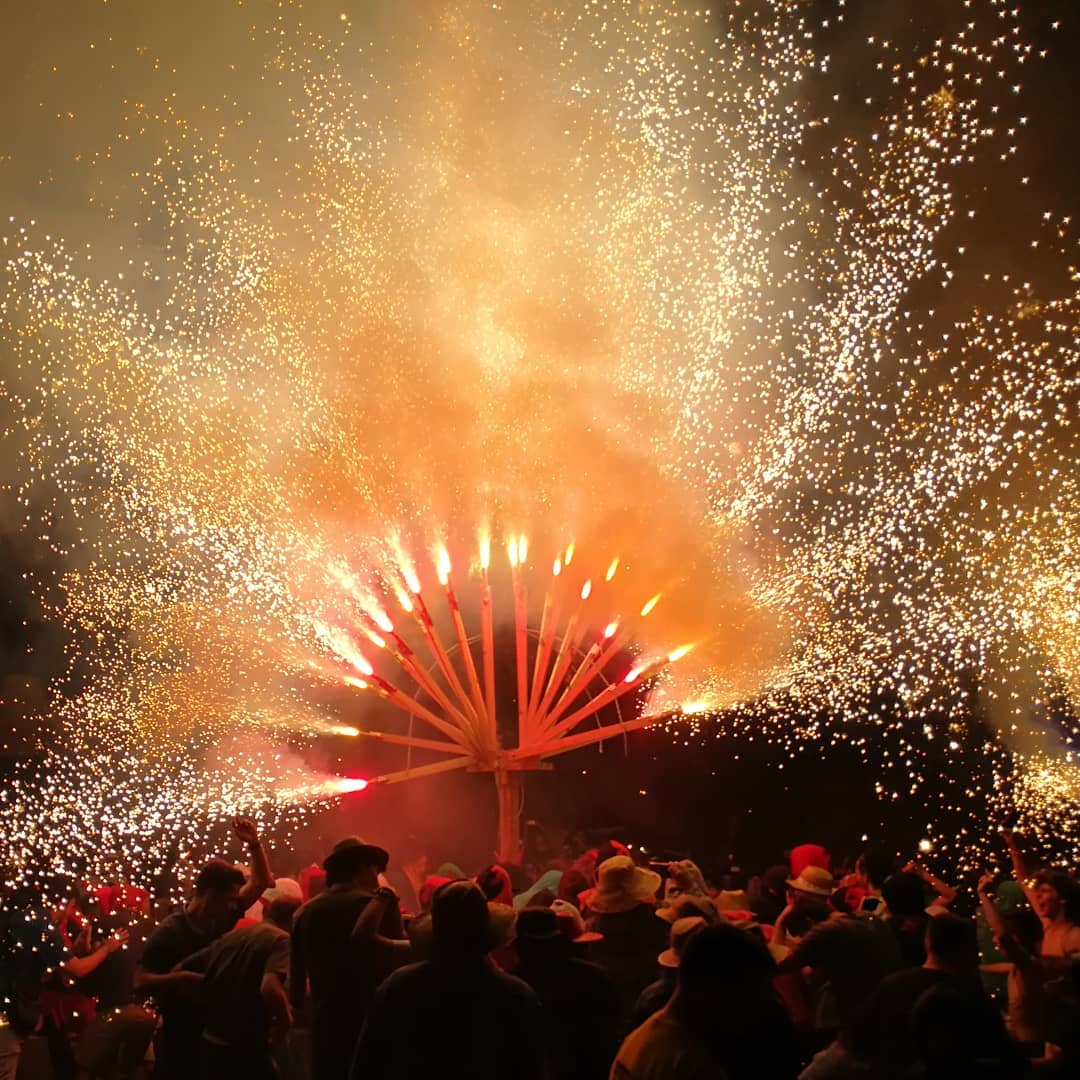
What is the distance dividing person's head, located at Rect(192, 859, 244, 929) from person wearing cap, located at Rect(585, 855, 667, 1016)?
5.22ft

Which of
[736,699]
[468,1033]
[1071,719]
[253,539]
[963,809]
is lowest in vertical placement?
[468,1033]

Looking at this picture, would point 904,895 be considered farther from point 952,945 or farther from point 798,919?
point 952,945

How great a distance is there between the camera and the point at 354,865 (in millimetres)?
4332

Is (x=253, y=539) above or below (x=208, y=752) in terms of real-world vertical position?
above

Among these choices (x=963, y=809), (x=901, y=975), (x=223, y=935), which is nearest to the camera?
(x=901, y=975)

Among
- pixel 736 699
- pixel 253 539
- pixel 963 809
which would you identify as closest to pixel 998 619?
pixel 963 809

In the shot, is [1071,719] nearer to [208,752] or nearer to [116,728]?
[208,752]

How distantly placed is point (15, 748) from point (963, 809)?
1066 cm

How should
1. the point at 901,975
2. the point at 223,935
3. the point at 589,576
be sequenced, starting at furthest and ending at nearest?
the point at 589,576
the point at 223,935
the point at 901,975

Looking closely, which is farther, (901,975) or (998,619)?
(998,619)

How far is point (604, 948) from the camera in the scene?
195 inches

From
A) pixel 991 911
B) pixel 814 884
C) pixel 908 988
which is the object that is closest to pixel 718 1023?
pixel 908 988

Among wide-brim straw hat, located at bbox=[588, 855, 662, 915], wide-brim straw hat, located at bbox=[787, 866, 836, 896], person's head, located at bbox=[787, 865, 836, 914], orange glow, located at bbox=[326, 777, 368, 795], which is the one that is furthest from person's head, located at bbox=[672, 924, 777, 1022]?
orange glow, located at bbox=[326, 777, 368, 795]

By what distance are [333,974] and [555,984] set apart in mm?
838
